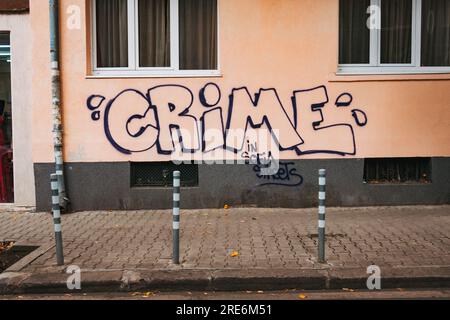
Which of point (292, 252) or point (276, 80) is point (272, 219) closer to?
point (292, 252)

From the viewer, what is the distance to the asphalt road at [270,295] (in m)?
5.05

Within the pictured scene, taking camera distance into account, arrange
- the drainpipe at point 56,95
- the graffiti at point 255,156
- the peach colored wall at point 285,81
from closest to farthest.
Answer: the drainpipe at point 56,95, the peach colored wall at point 285,81, the graffiti at point 255,156

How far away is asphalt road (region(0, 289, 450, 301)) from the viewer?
5051mm

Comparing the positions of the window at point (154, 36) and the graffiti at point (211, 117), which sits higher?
the window at point (154, 36)

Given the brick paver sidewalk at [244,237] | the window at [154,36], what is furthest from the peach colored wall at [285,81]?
the brick paver sidewalk at [244,237]

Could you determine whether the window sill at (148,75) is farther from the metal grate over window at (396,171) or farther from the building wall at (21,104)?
the metal grate over window at (396,171)

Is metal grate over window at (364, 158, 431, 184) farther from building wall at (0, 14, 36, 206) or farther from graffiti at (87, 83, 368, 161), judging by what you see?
building wall at (0, 14, 36, 206)

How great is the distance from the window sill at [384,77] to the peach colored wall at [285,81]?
2cm

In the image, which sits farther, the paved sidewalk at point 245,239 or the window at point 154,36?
the window at point 154,36

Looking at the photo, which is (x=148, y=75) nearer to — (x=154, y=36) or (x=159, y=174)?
(x=154, y=36)

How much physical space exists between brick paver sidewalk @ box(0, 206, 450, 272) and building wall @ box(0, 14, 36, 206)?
55 centimetres

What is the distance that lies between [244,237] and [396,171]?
338 centimetres

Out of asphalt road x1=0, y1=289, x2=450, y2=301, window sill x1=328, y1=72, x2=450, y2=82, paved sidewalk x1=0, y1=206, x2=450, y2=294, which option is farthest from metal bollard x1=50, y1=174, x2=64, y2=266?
window sill x1=328, y1=72, x2=450, y2=82

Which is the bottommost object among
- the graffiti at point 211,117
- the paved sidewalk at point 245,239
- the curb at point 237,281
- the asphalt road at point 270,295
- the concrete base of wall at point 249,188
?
the asphalt road at point 270,295
